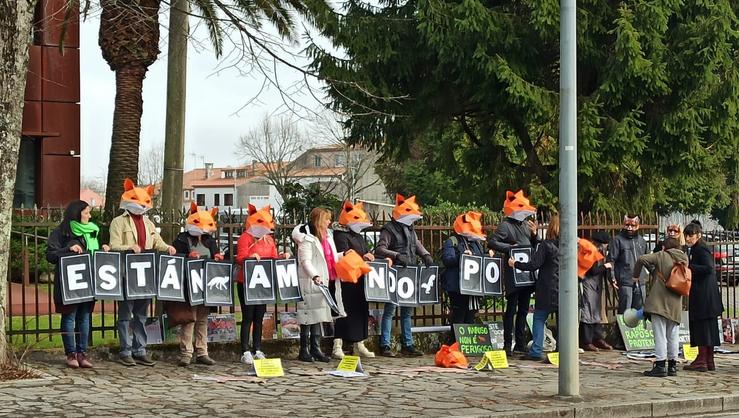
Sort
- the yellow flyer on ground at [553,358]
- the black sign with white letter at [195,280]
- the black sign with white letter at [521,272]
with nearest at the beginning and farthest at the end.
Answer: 1. the black sign with white letter at [195,280]
2. the yellow flyer on ground at [553,358]
3. the black sign with white letter at [521,272]

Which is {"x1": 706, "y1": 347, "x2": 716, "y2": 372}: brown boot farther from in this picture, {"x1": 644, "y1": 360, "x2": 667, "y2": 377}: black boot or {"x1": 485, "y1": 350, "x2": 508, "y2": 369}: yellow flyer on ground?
{"x1": 485, "y1": 350, "x2": 508, "y2": 369}: yellow flyer on ground

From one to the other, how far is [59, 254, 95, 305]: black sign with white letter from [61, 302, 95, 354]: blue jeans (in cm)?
20

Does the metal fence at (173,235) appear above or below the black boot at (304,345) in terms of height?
above

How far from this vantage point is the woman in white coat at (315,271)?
12.3 m

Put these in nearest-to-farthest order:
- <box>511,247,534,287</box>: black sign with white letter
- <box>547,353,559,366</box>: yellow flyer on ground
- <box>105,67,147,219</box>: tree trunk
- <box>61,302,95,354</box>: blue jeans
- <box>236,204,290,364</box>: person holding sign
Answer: <box>61,302,95,354</box>: blue jeans
<box>236,204,290,364</box>: person holding sign
<box>547,353,559,366</box>: yellow flyer on ground
<box>511,247,534,287</box>: black sign with white letter
<box>105,67,147,219</box>: tree trunk

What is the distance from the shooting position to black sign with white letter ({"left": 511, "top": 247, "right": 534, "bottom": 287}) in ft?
44.1

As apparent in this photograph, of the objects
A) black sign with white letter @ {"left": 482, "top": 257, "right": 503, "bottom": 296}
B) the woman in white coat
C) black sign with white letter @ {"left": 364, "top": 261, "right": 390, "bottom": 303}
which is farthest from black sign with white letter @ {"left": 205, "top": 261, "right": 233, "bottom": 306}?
black sign with white letter @ {"left": 482, "top": 257, "right": 503, "bottom": 296}

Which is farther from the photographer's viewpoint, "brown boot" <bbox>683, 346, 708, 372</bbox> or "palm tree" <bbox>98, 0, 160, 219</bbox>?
"palm tree" <bbox>98, 0, 160, 219</bbox>

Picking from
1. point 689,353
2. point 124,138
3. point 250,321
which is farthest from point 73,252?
point 124,138

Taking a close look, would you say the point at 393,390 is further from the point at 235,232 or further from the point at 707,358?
the point at 707,358

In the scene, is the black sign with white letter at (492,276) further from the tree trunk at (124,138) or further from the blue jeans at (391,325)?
the tree trunk at (124,138)

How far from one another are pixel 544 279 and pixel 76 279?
5762 mm

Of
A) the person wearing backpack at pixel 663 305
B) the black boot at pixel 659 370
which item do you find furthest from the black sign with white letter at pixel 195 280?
the black boot at pixel 659 370

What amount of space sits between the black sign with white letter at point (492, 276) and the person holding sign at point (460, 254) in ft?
0.37
